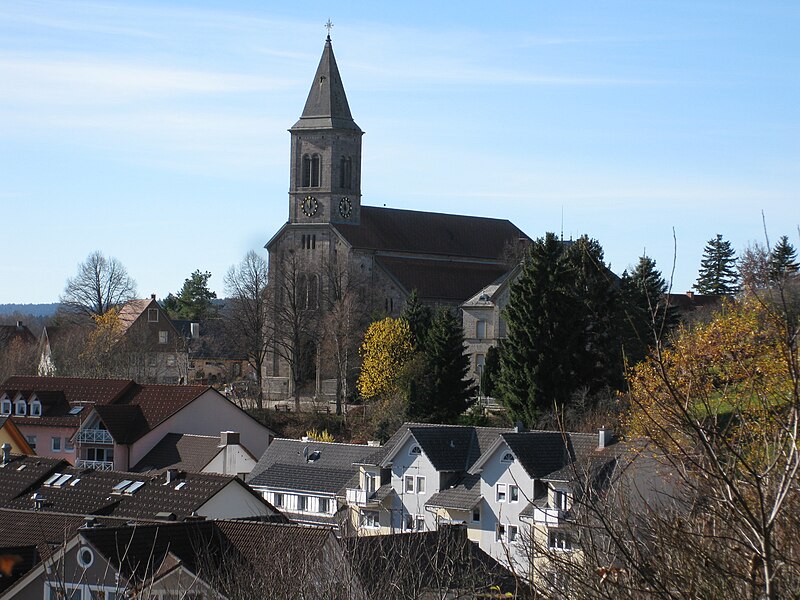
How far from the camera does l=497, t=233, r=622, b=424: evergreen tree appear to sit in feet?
177

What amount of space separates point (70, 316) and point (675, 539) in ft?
333

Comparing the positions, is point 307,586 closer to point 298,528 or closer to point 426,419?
point 298,528

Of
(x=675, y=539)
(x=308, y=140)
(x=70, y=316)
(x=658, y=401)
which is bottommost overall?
(x=675, y=539)

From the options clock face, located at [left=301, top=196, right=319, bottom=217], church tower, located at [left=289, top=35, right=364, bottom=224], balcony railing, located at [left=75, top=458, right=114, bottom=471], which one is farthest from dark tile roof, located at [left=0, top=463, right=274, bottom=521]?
church tower, located at [left=289, top=35, right=364, bottom=224]

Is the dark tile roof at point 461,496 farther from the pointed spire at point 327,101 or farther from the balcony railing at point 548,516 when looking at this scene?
the pointed spire at point 327,101

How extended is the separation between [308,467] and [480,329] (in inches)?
1227

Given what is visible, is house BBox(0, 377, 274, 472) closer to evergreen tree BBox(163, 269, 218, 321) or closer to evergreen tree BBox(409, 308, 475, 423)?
evergreen tree BBox(409, 308, 475, 423)

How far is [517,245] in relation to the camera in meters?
98.9

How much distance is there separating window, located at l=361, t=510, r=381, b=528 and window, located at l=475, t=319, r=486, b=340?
33912 millimetres

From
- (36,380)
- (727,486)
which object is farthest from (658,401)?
(36,380)

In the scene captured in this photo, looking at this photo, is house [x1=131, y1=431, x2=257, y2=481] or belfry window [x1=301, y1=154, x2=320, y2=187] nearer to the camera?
house [x1=131, y1=431, x2=257, y2=481]

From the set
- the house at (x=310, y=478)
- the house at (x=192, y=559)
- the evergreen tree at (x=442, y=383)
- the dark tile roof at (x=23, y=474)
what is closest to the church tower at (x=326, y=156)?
the evergreen tree at (x=442, y=383)

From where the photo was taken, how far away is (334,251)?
8994cm

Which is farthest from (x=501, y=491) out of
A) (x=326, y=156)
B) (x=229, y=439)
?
(x=326, y=156)
